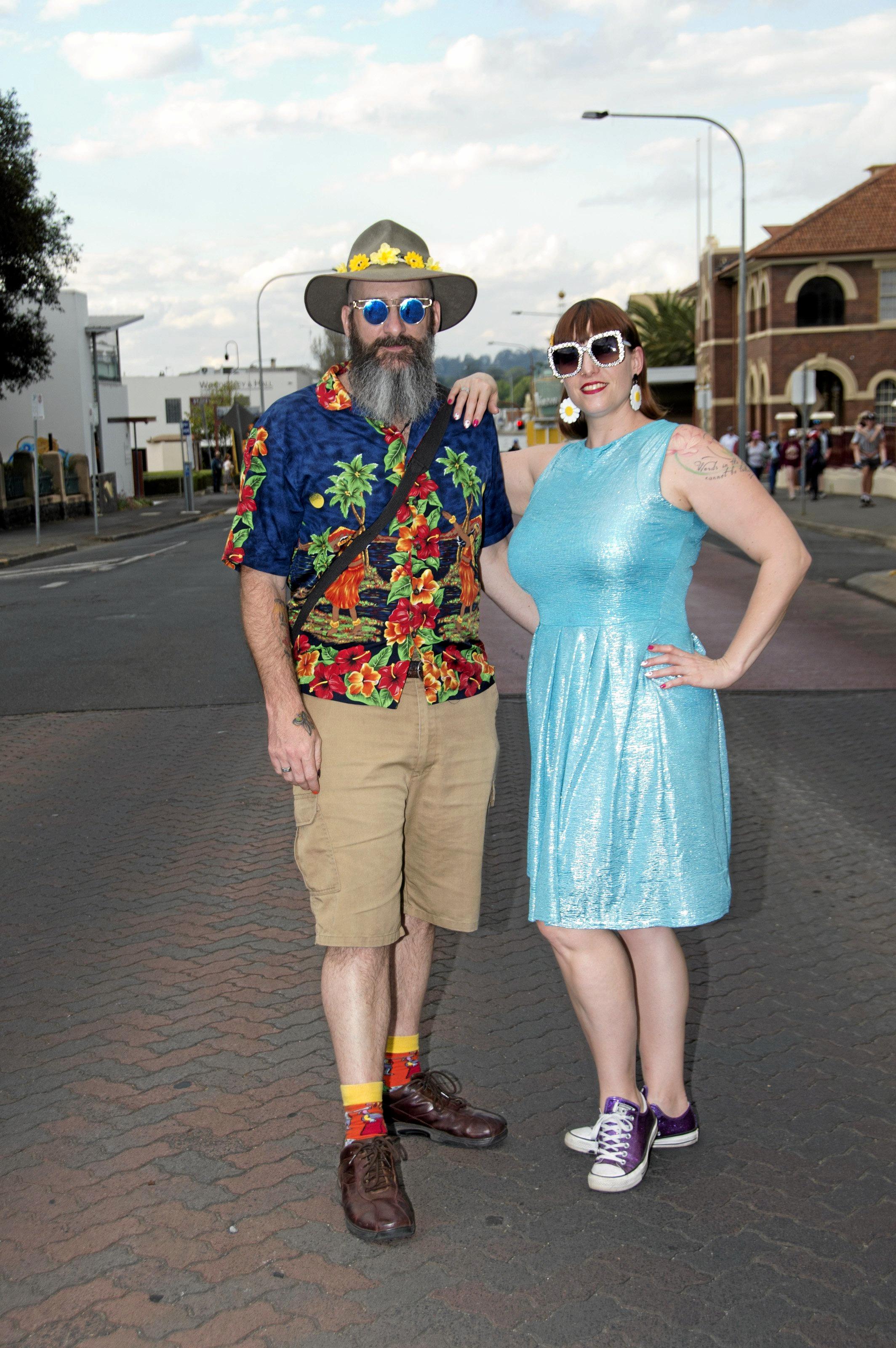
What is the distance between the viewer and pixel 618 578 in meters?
3.06

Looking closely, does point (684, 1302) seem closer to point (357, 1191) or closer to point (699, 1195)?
point (699, 1195)

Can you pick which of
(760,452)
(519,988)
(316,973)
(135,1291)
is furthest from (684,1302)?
(760,452)

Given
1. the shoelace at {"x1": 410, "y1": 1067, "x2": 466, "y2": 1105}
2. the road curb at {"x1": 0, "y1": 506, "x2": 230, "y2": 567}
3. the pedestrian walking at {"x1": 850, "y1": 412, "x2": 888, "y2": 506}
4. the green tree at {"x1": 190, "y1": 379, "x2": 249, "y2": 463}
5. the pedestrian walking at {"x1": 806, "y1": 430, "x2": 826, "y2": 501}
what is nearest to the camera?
the shoelace at {"x1": 410, "y1": 1067, "x2": 466, "y2": 1105}

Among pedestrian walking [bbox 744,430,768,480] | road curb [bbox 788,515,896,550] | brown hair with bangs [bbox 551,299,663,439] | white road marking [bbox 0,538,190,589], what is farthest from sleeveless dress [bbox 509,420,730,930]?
pedestrian walking [bbox 744,430,768,480]

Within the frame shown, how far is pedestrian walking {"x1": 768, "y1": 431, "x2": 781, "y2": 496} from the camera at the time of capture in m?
38.0

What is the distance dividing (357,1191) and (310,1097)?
0.67 metres

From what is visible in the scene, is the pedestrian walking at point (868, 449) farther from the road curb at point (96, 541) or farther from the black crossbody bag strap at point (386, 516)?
the black crossbody bag strap at point (386, 516)

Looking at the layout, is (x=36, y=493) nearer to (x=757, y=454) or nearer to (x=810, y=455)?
(x=810, y=455)

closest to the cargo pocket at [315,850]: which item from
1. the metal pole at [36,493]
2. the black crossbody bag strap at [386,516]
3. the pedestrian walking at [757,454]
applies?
the black crossbody bag strap at [386,516]

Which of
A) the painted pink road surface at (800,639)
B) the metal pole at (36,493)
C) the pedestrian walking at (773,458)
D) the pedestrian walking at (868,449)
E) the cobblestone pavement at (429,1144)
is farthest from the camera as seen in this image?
the pedestrian walking at (773,458)

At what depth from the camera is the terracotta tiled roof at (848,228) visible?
47000mm

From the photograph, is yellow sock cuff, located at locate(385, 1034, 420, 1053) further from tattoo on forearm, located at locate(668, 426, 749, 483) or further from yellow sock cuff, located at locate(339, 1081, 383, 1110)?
tattoo on forearm, located at locate(668, 426, 749, 483)

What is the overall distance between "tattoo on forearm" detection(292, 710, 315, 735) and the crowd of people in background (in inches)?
1071

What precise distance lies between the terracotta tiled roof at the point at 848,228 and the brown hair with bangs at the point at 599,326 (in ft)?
155
